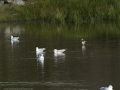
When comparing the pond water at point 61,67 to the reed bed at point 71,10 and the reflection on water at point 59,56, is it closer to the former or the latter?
the reflection on water at point 59,56

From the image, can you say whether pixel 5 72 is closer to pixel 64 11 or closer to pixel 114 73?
pixel 114 73

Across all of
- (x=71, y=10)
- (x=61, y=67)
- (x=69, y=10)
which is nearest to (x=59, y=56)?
(x=61, y=67)

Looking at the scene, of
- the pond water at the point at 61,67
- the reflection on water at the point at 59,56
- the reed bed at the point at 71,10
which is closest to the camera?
the pond water at the point at 61,67

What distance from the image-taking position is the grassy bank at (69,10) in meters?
42.4

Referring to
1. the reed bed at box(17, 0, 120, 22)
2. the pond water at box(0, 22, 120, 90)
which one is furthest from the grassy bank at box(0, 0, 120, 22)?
the pond water at box(0, 22, 120, 90)

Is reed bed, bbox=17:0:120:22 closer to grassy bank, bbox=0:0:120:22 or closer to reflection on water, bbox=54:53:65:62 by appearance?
grassy bank, bbox=0:0:120:22

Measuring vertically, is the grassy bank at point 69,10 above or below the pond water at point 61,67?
above

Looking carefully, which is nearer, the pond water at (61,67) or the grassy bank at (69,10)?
the pond water at (61,67)

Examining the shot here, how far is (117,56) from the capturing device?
1809 centimetres

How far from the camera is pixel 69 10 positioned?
43.6 m

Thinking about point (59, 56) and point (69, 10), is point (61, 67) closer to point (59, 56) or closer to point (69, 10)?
point (59, 56)

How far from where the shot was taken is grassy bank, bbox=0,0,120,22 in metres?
42.4

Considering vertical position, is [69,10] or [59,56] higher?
[69,10]

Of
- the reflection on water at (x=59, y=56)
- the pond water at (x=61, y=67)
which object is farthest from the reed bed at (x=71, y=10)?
the reflection on water at (x=59, y=56)
